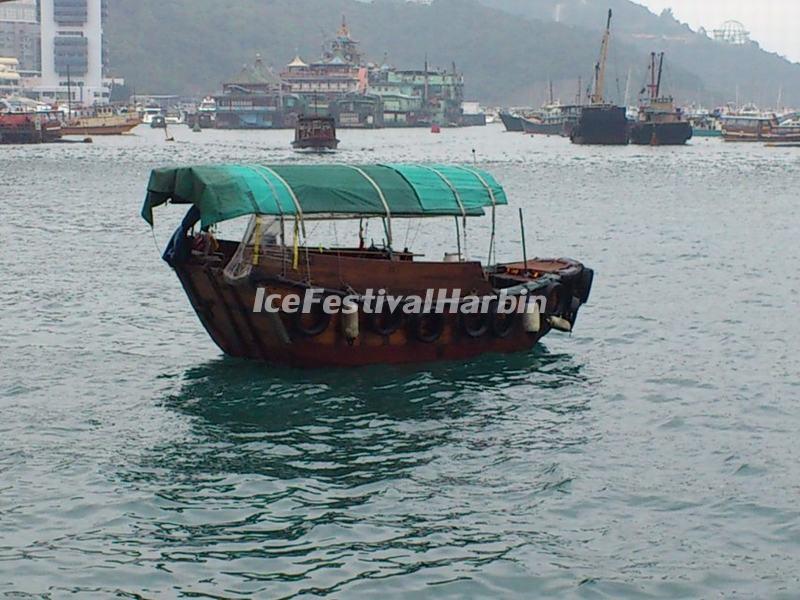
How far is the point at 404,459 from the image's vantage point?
15289mm

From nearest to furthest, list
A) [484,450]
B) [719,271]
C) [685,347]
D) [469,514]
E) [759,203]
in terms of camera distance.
Result: 1. [469,514]
2. [484,450]
3. [685,347]
4. [719,271]
5. [759,203]

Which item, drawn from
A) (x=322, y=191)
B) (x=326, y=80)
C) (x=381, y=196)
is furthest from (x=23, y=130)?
(x=322, y=191)

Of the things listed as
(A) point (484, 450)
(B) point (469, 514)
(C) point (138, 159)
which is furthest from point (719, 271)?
(C) point (138, 159)

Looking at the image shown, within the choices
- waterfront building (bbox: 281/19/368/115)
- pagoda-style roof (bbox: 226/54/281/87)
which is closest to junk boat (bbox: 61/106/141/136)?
pagoda-style roof (bbox: 226/54/281/87)

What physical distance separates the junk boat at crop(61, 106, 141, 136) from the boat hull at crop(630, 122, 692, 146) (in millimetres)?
56677

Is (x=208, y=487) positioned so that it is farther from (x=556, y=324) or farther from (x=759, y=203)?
(x=759, y=203)

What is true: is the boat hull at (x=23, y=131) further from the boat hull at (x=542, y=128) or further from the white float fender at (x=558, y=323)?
the white float fender at (x=558, y=323)

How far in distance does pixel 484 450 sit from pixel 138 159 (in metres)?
78.3

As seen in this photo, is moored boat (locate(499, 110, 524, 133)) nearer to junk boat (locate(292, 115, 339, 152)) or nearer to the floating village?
the floating village

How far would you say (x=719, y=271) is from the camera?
3344 centimetres

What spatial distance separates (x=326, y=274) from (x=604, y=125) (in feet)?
357

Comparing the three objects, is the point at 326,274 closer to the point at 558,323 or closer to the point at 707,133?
the point at 558,323

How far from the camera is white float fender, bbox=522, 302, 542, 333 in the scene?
20578mm

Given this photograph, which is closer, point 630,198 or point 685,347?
point 685,347
